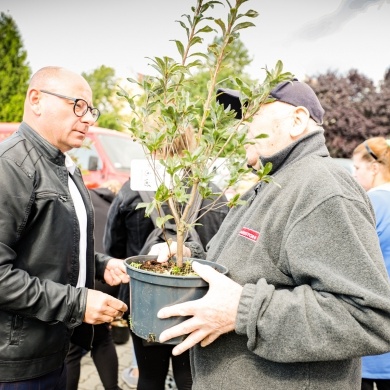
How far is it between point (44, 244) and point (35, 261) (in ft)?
0.26

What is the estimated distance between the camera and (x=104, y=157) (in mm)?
6680

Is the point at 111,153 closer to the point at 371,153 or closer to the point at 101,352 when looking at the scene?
the point at 101,352

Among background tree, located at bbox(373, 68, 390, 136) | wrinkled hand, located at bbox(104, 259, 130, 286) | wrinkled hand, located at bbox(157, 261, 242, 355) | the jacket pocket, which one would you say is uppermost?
background tree, located at bbox(373, 68, 390, 136)

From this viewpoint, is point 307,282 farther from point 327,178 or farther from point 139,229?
point 139,229

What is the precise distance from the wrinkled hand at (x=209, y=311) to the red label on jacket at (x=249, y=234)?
0.19 meters

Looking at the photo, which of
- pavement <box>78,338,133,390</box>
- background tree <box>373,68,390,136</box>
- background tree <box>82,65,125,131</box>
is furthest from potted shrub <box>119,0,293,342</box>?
background tree <box>82,65,125,131</box>

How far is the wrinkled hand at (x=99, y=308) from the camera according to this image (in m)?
1.61

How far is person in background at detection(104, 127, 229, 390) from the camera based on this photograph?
2582 mm

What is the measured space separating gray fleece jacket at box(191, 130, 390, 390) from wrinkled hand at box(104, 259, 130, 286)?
0.77 metres

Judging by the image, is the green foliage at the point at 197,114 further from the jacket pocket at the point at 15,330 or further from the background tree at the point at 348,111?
the background tree at the point at 348,111

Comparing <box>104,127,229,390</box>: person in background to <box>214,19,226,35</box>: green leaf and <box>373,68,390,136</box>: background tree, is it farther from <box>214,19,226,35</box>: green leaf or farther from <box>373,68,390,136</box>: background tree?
<box>373,68,390,136</box>: background tree

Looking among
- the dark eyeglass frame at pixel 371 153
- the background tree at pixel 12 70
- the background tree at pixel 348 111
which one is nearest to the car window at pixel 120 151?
the dark eyeglass frame at pixel 371 153

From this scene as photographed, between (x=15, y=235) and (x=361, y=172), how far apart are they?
2.50 metres

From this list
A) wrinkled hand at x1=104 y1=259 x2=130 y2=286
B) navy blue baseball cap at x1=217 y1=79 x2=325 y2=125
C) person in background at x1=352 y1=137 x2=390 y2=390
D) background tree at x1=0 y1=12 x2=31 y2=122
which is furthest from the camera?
background tree at x1=0 y1=12 x2=31 y2=122
